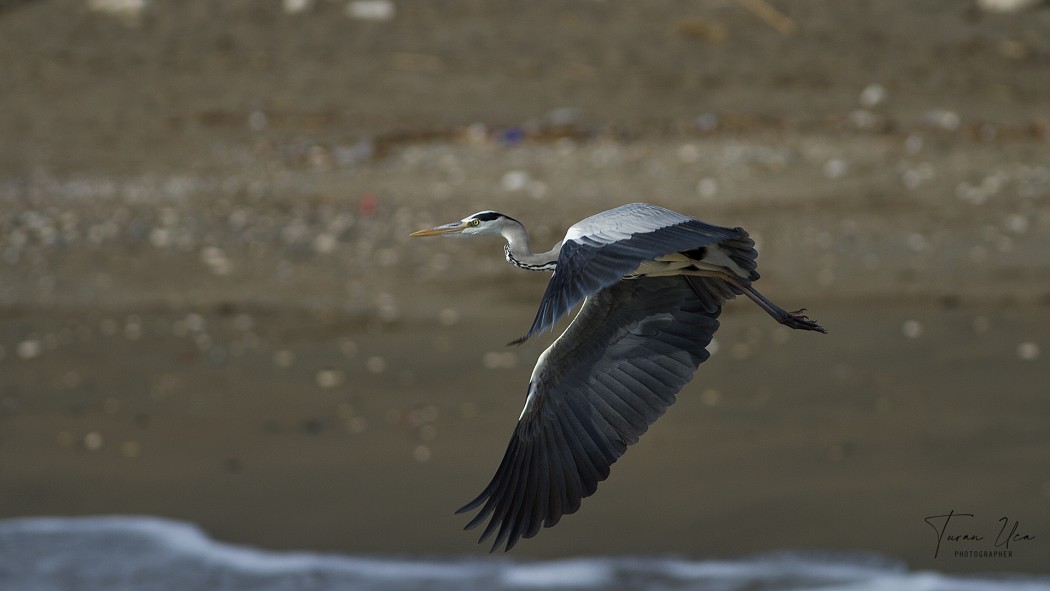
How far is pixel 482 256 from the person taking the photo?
10266 mm

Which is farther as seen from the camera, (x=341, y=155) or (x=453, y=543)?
(x=341, y=155)

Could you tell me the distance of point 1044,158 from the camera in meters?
11.2

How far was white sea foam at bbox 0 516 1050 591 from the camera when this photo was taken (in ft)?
22.1

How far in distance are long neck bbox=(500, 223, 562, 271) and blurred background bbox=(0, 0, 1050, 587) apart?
2887 mm

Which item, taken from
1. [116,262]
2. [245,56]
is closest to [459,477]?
[116,262]

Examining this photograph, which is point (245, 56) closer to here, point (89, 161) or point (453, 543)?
point (89, 161)

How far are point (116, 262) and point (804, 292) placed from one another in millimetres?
4474
